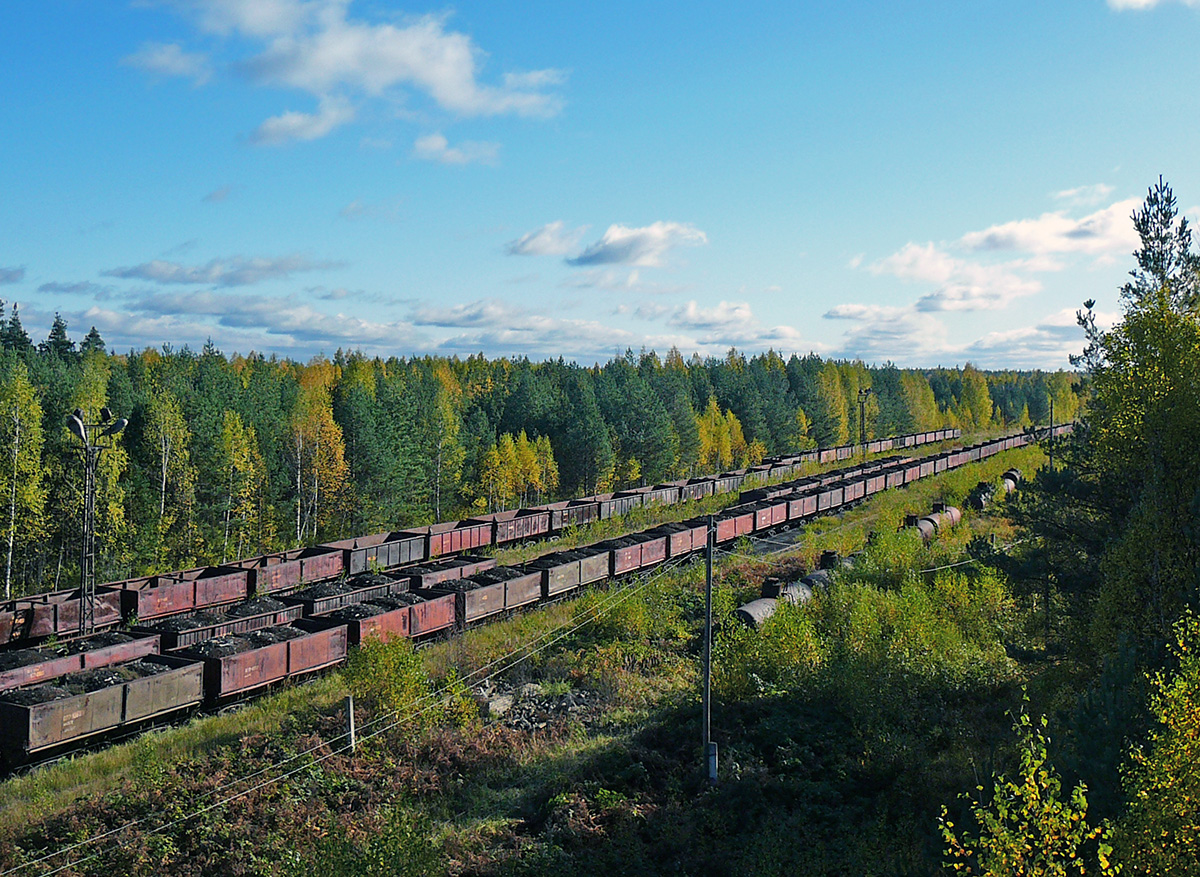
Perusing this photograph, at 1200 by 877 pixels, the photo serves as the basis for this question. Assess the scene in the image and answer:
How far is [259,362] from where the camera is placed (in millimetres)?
98062

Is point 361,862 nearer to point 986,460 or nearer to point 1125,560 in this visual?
point 1125,560

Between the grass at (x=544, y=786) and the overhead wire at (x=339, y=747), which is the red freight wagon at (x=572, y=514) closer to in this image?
the overhead wire at (x=339, y=747)

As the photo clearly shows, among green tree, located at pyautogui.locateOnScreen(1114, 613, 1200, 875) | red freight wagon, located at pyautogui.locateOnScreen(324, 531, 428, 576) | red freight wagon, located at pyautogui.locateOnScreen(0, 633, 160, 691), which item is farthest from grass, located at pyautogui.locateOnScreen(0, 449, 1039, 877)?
red freight wagon, located at pyautogui.locateOnScreen(324, 531, 428, 576)

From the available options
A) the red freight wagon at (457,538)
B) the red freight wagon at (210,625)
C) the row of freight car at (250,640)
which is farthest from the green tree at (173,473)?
the red freight wagon at (210,625)

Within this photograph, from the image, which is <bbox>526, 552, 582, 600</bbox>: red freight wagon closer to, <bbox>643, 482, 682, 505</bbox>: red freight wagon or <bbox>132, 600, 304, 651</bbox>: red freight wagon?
<bbox>132, 600, 304, 651</bbox>: red freight wagon

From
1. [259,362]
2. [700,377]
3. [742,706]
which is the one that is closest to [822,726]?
[742,706]

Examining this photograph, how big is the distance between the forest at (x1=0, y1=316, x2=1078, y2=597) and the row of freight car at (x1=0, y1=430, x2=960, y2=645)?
54.1 ft

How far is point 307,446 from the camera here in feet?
183

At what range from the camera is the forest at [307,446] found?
43812 mm

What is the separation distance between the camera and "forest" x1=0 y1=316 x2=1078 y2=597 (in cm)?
4381

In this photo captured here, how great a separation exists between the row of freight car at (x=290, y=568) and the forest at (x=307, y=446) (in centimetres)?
1648

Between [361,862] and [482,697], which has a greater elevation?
[361,862]

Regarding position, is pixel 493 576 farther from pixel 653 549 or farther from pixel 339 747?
pixel 339 747

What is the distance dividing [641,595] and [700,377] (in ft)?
246
